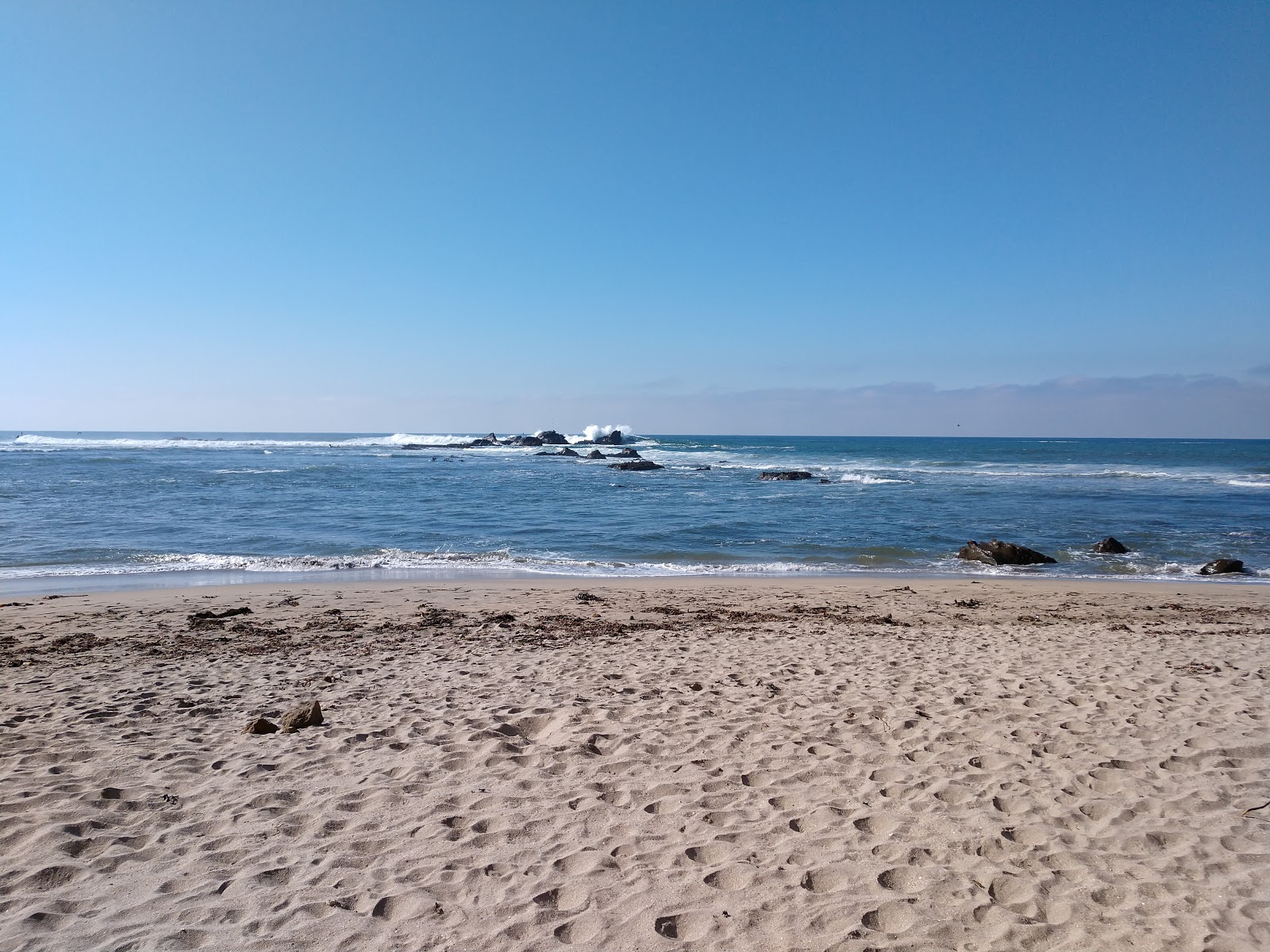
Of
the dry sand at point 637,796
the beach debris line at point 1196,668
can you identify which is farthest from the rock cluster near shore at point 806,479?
the beach debris line at point 1196,668

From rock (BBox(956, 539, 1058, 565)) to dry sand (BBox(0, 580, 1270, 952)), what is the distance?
7.40 meters

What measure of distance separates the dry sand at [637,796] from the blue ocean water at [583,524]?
699 centimetres

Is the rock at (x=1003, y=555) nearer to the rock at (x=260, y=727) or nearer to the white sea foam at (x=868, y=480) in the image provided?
the rock at (x=260, y=727)

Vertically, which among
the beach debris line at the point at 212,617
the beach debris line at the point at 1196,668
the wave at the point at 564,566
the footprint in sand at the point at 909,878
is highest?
the footprint in sand at the point at 909,878

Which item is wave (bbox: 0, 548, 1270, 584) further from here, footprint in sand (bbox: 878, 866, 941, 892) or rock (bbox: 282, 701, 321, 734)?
footprint in sand (bbox: 878, 866, 941, 892)

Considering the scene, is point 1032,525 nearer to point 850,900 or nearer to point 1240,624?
point 1240,624

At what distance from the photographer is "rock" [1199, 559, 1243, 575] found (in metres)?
14.8

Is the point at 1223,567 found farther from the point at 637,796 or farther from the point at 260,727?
the point at 260,727

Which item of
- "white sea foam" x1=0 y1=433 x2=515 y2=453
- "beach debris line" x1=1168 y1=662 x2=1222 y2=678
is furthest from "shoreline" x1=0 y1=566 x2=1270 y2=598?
"white sea foam" x1=0 y1=433 x2=515 y2=453

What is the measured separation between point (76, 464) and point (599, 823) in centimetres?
5399

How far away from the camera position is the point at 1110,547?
17.2m

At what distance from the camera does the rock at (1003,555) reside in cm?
1545

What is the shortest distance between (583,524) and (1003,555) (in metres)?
Answer: 11.2

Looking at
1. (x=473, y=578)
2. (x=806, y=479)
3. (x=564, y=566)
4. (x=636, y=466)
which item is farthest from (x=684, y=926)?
(x=636, y=466)
